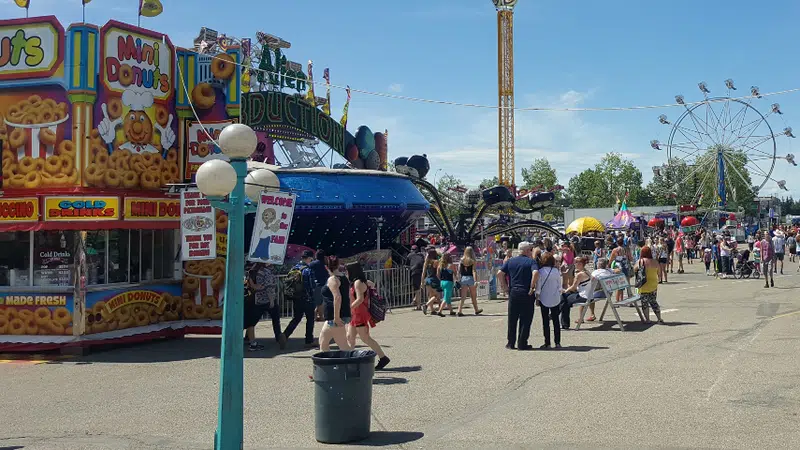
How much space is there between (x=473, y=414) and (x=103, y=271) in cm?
727

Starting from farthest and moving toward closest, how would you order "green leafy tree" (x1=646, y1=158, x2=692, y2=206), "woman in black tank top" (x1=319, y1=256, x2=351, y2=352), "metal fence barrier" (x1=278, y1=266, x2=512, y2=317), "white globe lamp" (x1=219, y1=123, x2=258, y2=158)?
"green leafy tree" (x1=646, y1=158, x2=692, y2=206)
"metal fence barrier" (x1=278, y1=266, x2=512, y2=317)
"woman in black tank top" (x1=319, y1=256, x2=351, y2=352)
"white globe lamp" (x1=219, y1=123, x2=258, y2=158)

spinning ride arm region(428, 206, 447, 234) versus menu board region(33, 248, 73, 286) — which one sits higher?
spinning ride arm region(428, 206, 447, 234)

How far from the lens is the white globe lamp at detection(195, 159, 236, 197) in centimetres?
594

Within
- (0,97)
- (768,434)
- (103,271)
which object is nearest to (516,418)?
(768,434)

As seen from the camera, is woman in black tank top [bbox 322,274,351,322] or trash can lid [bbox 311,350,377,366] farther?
woman in black tank top [bbox 322,274,351,322]

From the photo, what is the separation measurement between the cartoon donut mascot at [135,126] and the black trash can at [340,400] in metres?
6.95

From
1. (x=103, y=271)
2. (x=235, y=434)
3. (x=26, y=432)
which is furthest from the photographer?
(x=103, y=271)

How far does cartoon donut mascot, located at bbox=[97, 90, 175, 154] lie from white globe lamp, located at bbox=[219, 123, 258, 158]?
6258 mm

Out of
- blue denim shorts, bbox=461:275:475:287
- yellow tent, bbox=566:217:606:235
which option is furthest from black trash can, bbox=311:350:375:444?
yellow tent, bbox=566:217:606:235

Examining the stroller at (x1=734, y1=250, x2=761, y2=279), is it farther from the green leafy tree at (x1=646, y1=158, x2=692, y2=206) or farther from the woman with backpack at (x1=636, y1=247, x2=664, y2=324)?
the green leafy tree at (x1=646, y1=158, x2=692, y2=206)

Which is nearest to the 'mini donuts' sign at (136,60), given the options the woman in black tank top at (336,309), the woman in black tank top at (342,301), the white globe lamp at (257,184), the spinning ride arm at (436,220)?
Result: the woman in black tank top at (336,309)

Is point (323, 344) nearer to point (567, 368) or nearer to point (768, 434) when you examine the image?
point (567, 368)

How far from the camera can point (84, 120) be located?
37.4ft

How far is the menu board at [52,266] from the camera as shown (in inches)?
458
